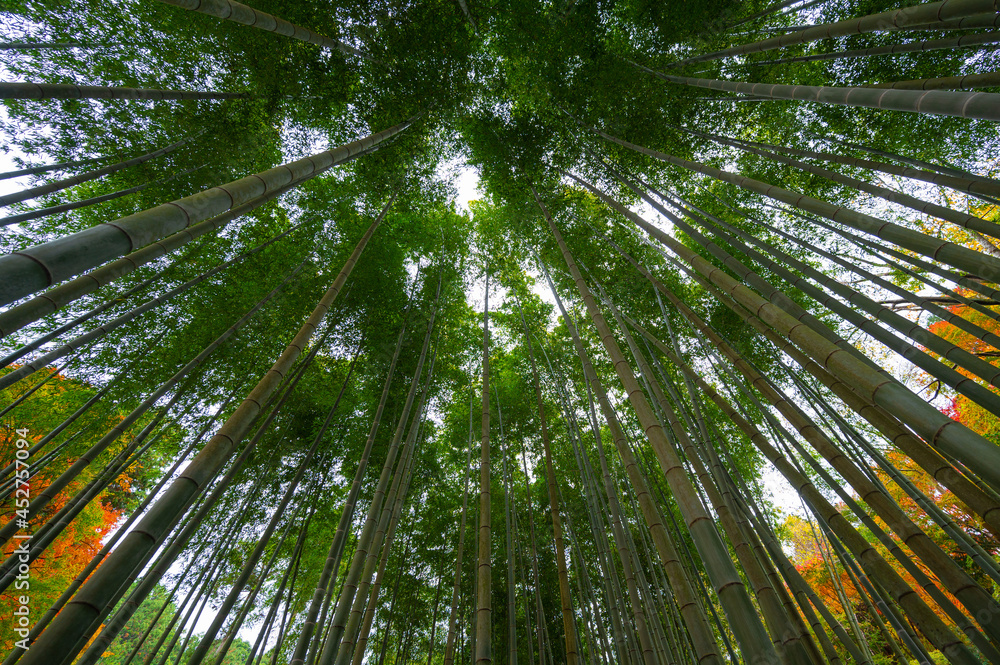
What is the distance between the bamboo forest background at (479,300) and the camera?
7.47ft

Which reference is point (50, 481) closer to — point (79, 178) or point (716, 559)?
point (79, 178)

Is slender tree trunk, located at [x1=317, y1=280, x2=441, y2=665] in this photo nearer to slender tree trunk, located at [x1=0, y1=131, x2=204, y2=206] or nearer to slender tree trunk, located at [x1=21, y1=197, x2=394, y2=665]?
slender tree trunk, located at [x1=21, y1=197, x2=394, y2=665]

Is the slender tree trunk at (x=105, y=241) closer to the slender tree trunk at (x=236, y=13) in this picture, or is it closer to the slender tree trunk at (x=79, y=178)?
the slender tree trunk at (x=236, y=13)

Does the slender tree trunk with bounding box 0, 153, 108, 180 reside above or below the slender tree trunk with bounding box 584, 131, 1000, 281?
above

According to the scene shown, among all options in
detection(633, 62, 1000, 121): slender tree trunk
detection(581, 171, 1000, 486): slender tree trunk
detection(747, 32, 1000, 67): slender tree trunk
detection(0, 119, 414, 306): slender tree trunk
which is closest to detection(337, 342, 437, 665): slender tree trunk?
detection(0, 119, 414, 306): slender tree trunk

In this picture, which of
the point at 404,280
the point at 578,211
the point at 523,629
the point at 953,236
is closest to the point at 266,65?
the point at 404,280

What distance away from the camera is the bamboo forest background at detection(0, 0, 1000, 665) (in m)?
2.28

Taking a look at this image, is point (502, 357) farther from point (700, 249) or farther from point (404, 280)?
point (700, 249)

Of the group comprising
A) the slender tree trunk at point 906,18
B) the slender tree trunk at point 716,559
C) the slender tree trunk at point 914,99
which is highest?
the slender tree trunk at point 906,18

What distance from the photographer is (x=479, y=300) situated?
287 inches

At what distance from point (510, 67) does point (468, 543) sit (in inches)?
275

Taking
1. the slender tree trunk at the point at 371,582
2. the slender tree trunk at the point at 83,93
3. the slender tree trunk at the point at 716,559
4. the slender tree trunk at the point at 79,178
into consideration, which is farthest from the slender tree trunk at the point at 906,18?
the slender tree trunk at the point at 79,178

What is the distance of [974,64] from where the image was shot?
12.2ft

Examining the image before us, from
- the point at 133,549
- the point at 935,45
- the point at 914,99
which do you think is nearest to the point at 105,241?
the point at 133,549
